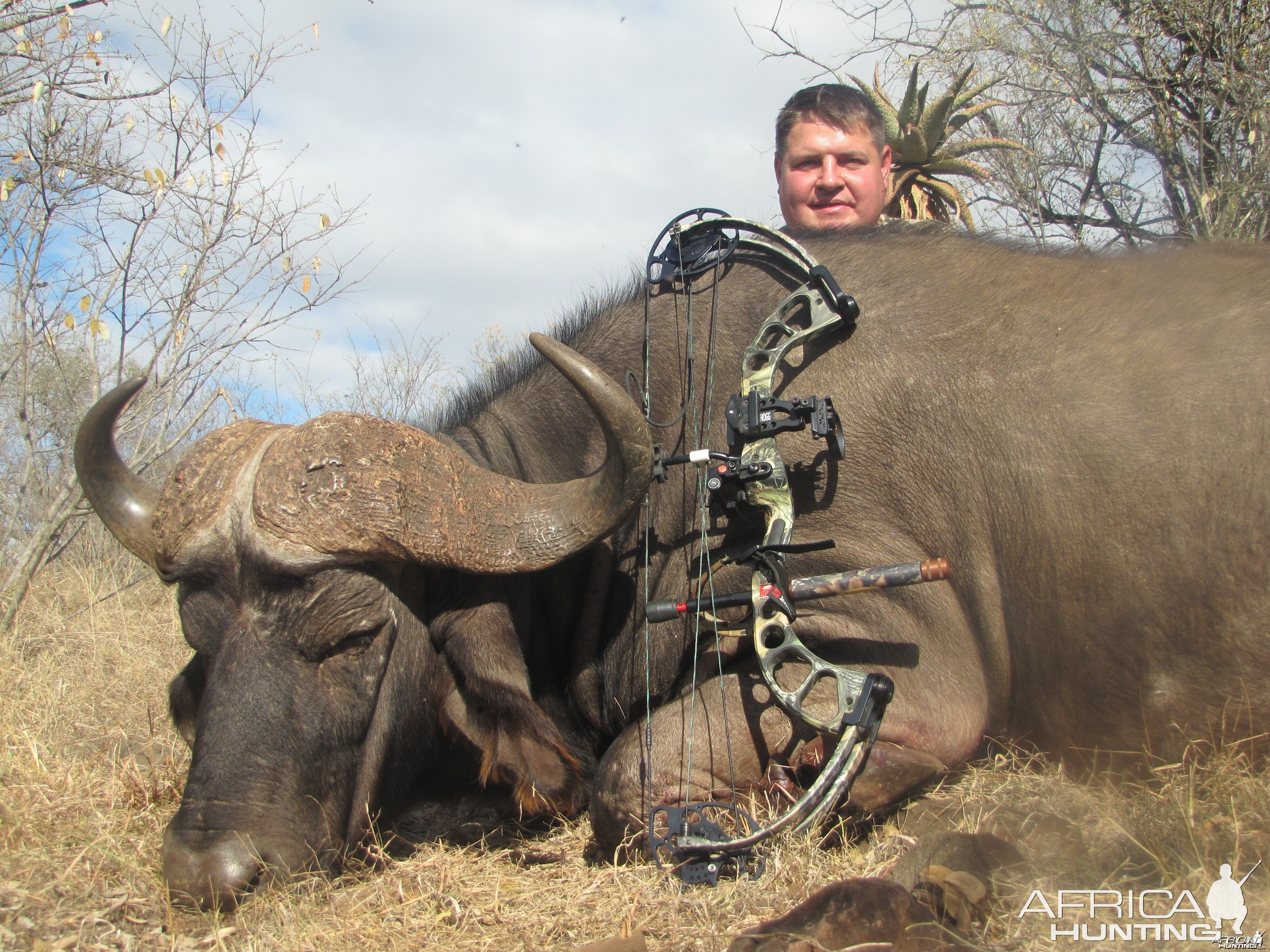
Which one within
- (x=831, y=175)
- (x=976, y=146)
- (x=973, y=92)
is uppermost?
(x=973, y=92)

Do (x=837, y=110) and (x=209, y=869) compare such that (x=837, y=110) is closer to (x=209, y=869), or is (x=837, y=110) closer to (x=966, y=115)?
(x=966, y=115)

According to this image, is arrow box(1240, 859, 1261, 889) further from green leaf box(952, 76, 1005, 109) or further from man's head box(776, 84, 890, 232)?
green leaf box(952, 76, 1005, 109)

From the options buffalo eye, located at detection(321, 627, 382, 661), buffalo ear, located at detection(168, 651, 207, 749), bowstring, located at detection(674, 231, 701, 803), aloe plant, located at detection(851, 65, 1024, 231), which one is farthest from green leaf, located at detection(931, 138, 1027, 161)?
buffalo ear, located at detection(168, 651, 207, 749)

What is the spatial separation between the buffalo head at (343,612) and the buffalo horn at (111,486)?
116 millimetres

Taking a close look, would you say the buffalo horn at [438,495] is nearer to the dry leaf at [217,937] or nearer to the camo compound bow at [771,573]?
the camo compound bow at [771,573]

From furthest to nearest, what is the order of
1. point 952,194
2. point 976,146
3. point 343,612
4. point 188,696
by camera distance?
point 976,146 < point 952,194 < point 188,696 < point 343,612

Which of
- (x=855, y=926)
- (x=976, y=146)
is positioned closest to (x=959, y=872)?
(x=855, y=926)

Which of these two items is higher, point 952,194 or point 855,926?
point 952,194

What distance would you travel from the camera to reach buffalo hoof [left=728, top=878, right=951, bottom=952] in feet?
6.38

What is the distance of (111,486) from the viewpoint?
3.30 m

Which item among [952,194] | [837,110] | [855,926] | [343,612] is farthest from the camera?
[952,194]

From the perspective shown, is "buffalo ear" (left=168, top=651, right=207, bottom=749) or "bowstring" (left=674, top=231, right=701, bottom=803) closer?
"bowstring" (left=674, top=231, right=701, bottom=803)

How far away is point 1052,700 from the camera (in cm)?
→ 302

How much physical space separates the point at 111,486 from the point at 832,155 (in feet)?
13.7
